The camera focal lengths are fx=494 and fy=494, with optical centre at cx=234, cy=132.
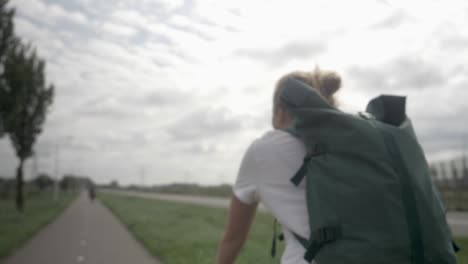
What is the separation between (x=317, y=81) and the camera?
209 cm

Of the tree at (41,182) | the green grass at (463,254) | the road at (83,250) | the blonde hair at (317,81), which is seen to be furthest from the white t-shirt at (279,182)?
the tree at (41,182)

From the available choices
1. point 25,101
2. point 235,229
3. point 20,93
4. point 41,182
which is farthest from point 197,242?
point 41,182

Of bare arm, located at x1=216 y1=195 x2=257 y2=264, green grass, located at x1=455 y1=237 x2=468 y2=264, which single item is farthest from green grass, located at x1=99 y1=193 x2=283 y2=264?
bare arm, located at x1=216 y1=195 x2=257 y2=264

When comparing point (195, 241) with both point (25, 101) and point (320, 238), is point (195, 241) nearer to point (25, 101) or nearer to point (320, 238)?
point (320, 238)

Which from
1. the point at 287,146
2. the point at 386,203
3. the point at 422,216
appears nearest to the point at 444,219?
the point at 422,216

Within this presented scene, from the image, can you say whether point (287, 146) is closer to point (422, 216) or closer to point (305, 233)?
point (305, 233)

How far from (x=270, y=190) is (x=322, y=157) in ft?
0.82

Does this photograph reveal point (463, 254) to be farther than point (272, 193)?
Yes

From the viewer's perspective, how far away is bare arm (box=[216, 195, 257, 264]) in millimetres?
1951

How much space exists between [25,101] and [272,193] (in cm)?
3042

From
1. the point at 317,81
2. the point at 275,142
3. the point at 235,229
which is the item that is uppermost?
the point at 317,81

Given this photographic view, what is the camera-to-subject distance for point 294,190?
1.85 meters

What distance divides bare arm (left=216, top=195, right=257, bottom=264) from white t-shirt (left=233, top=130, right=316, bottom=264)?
35 mm

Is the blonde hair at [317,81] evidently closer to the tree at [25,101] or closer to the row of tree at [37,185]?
the tree at [25,101]
